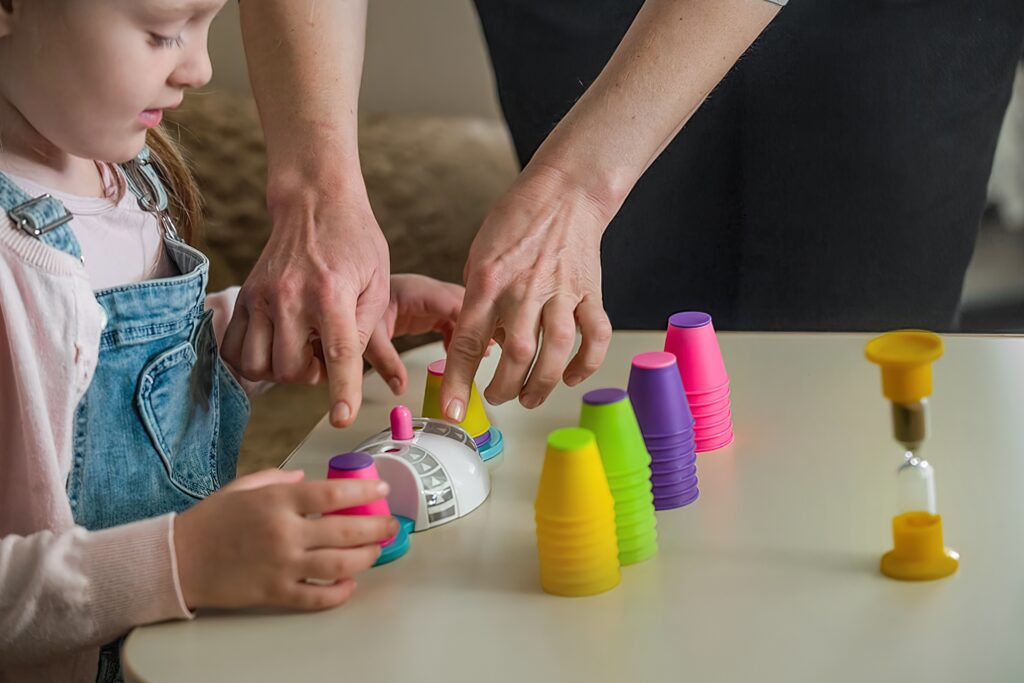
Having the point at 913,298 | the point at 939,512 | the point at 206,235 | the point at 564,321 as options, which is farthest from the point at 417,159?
the point at 939,512

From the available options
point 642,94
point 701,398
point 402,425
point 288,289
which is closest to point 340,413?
point 402,425

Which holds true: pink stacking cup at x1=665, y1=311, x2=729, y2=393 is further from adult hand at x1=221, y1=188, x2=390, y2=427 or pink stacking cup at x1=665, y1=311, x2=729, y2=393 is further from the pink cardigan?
the pink cardigan

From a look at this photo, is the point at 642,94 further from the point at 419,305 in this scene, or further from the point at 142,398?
the point at 142,398

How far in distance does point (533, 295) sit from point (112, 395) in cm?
31

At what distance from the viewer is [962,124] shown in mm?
1224

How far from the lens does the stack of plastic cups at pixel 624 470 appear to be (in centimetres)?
71

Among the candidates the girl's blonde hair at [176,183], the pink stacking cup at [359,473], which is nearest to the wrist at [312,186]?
the girl's blonde hair at [176,183]

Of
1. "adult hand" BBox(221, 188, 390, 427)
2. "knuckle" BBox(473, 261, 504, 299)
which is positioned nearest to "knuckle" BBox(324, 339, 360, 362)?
"adult hand" BBox(221, 188, 390, 427)

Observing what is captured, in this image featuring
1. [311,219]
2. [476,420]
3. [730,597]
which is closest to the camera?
[730,597]

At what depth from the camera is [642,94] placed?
98cm

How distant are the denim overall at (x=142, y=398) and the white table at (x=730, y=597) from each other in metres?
0.12

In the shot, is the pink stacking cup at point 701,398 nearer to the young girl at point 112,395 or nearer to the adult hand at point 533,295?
the adult hand at point 533,295

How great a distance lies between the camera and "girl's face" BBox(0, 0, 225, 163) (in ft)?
2.67

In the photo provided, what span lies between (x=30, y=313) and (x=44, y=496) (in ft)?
0.40
